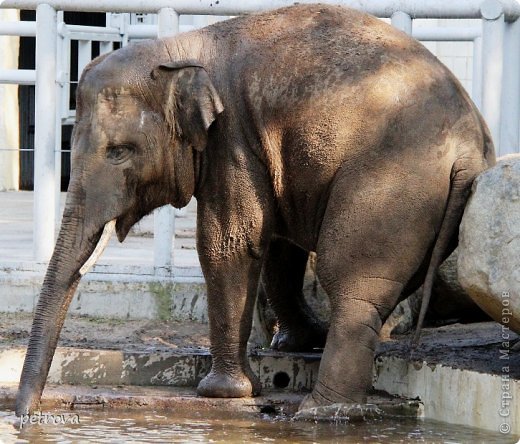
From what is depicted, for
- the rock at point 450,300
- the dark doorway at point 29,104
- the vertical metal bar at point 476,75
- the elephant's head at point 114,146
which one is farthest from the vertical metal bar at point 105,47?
the elephant's head at point 114,146

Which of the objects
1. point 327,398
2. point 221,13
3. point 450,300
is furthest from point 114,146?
point 450,300

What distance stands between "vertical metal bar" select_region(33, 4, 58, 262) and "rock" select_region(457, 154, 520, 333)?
330 cm

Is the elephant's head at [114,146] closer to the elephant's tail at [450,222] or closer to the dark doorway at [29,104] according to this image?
the elephant's tail at [450,222]

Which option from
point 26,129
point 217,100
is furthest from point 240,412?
point 26,129

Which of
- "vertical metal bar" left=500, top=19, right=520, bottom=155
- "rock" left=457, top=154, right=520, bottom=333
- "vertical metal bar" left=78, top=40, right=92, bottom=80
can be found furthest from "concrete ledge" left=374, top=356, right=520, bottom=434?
"vertical metal bar" left=78, top=40, right=92, bottom=80

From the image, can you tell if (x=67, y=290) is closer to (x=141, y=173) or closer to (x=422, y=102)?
(x=141, y=173)

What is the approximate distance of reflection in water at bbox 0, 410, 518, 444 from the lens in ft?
21.5

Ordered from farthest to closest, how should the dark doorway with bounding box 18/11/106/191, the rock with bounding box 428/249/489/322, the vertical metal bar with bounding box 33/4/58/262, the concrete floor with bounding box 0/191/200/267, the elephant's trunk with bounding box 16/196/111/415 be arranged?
the dark doorway with bounding box 18/11/106/191, the concrete floor with bounding box 0/191/200/267, the vertical metal bar with bounding box 33/4/58/262, the rock with bounding box 428/249/489/322, the elephant's trunk with bounding box 16/196/111/415

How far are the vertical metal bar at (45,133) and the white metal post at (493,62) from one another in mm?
2681

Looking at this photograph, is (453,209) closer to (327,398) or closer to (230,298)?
(327,398)

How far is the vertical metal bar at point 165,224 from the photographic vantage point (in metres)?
8.99

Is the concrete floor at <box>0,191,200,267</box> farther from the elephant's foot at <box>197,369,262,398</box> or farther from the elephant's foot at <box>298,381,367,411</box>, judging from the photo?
the elephant's foot at <box>298,381,367,411</box>

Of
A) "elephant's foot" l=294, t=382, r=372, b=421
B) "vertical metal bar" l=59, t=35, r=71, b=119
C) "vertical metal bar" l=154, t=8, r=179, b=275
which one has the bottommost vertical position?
"elephant's foot" l=294, t=382, r=372, b=421

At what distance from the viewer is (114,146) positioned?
23.5 ft
